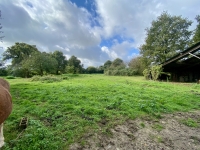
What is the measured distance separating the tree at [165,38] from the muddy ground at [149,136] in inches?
746

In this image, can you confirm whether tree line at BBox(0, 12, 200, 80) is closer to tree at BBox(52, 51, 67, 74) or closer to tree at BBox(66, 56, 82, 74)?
tree at BBox(52, 51, 67, 74)

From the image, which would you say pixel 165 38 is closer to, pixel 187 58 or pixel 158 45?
pixel 158 45

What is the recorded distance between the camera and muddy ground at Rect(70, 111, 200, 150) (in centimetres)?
220

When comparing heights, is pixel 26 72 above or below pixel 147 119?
above

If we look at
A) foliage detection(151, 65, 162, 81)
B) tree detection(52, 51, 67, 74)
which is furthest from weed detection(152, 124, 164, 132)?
tree detection(52, 51, 67, 74)

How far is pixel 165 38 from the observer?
19312 millimetres

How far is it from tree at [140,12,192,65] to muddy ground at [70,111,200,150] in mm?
18949

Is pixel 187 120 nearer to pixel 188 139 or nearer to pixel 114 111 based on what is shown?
pixel 188 139

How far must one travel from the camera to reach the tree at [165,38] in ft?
61.5

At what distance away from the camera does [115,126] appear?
2949 mm

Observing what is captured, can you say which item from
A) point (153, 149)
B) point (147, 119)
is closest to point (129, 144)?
point (153, 149)

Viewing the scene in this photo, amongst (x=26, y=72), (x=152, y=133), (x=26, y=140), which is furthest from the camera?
(x=26, y=72)

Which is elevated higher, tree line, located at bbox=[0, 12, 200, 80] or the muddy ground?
tree line, located at bbox=[0, 12, 200, 80]

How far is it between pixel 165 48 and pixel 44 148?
22.4 m
